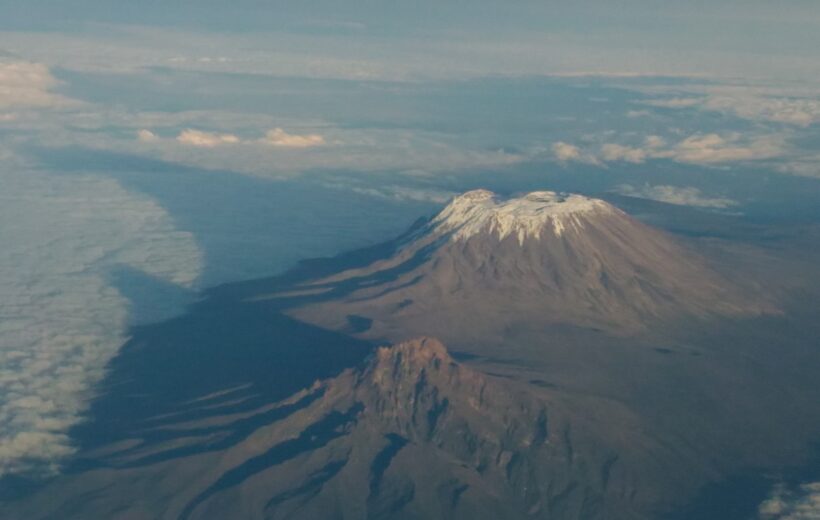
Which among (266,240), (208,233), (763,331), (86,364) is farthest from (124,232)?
(763,331)

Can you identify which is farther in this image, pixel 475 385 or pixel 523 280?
pixel 523 280

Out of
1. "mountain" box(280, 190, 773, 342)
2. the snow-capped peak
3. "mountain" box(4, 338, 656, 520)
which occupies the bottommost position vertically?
"mountain" box(4, 338, 656, 520)

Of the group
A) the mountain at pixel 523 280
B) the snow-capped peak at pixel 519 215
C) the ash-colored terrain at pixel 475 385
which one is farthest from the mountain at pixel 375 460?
the snow-capped peak at pixel 519 215

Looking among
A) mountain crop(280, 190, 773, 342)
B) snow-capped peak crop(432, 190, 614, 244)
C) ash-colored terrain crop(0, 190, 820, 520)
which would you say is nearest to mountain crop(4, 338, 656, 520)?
ash-colored terrain crop(0, 190, 820, 520)

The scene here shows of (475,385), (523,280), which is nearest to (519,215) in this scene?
(523,280)

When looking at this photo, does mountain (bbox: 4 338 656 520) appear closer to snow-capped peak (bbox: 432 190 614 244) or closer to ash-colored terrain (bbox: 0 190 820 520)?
ash-colored terrain (bbox: 0 190 820 520)

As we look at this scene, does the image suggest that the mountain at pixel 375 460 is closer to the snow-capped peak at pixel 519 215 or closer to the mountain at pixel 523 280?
the mountain at pixel 523 280

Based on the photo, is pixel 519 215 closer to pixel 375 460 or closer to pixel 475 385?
pixel 475 385
